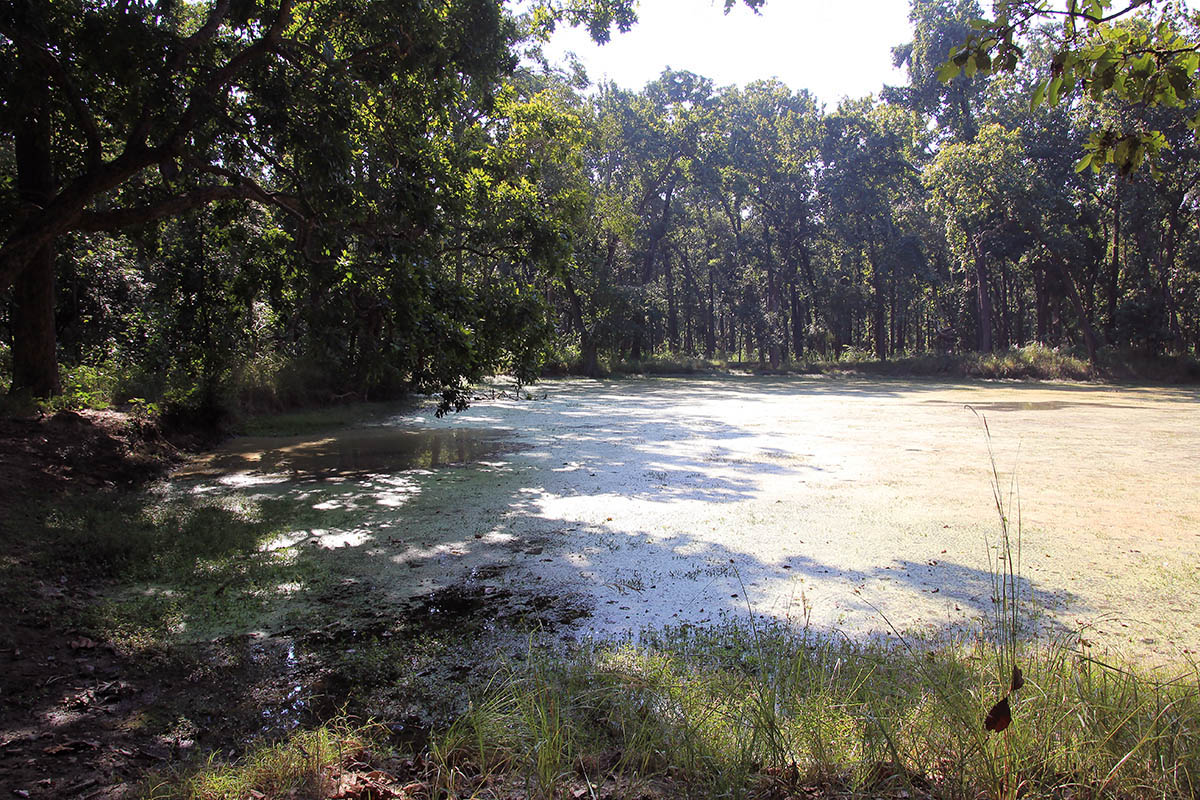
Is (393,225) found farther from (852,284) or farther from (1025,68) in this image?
(852,284)

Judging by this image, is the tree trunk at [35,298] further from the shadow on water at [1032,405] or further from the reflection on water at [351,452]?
the shadow on water at [1032,405]

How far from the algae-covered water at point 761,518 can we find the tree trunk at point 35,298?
4.64 ft

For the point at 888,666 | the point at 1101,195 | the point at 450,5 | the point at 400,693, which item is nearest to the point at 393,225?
the point at 450,5

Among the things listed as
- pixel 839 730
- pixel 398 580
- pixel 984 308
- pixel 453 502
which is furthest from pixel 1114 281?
pixel 839 730

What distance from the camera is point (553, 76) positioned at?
20.9 m

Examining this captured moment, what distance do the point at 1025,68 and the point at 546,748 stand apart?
2634cm

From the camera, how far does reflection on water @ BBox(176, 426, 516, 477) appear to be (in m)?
5.81

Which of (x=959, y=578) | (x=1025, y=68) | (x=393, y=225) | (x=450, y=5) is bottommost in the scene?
(x=959, y=578)

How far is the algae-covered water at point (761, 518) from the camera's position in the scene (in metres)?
2.79

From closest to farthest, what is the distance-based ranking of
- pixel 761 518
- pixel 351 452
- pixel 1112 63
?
pixel 1112 63, pixel 761 518, pixel 351 452

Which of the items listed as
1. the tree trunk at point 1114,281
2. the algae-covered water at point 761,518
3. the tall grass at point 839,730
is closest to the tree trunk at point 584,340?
the algae-covered water at point 761,518

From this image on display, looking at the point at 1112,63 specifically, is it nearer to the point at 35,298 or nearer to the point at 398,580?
the point at 398,580

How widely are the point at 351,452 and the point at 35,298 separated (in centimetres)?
273

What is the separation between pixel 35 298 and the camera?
562 centimetres
